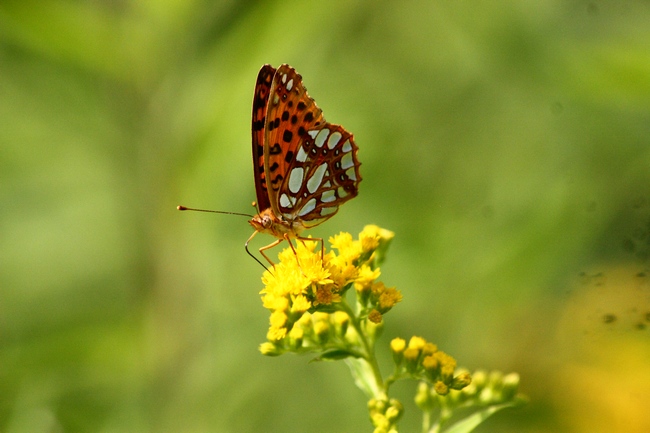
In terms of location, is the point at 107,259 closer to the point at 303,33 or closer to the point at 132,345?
the point at 132,345

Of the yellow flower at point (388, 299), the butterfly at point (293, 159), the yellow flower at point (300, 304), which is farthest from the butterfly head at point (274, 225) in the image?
the yellow flower at point (388, 299)

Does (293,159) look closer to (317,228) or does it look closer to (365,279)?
(365,279)

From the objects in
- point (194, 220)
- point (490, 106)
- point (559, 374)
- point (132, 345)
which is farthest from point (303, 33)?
point (559, 374)

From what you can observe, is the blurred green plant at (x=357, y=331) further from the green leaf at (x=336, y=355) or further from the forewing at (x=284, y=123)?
the forewing at (x=284, y=123)

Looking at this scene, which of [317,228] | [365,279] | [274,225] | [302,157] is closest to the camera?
[365,279]

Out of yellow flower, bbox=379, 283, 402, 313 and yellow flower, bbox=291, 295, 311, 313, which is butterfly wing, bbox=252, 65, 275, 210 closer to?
yellow flower, bbox=291, 295, 311, 313

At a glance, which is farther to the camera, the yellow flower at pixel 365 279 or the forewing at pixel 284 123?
the forewing at pixel 284 123

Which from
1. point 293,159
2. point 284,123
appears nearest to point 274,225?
point 293,159
